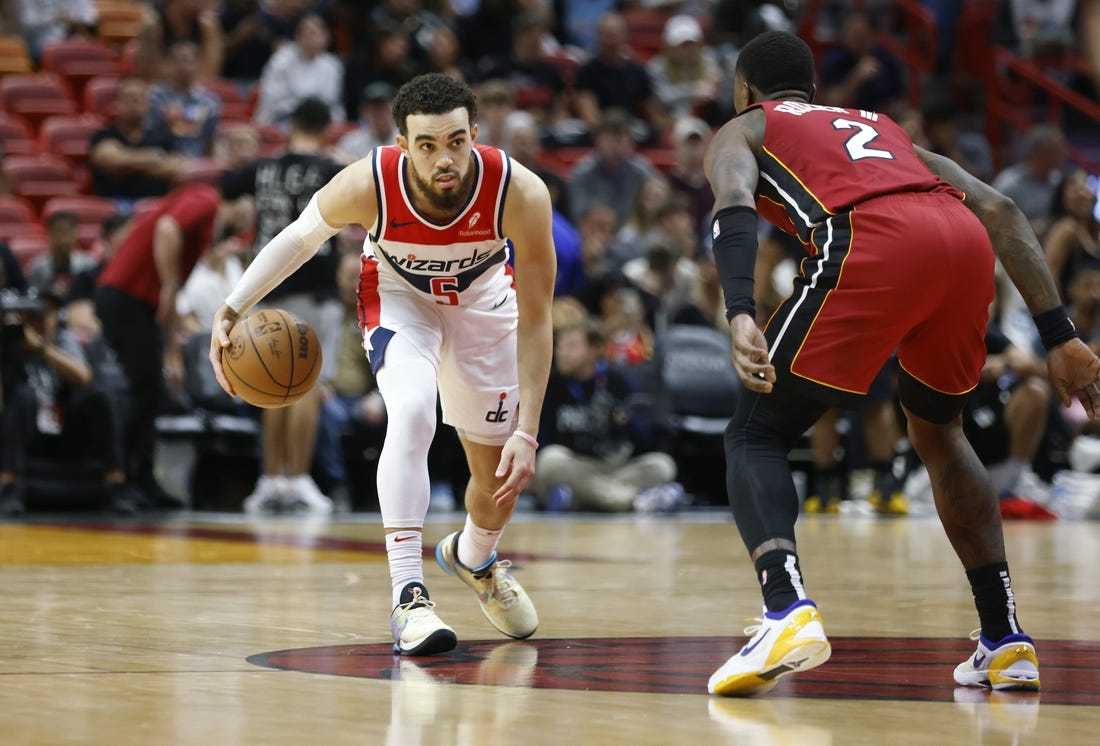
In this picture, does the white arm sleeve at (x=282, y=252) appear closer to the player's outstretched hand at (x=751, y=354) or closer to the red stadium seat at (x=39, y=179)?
the player's outstretched hand at (x=751, y=354)

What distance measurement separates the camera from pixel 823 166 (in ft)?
13.1

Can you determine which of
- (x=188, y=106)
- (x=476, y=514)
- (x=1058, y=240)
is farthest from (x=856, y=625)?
(x=188, y=106)

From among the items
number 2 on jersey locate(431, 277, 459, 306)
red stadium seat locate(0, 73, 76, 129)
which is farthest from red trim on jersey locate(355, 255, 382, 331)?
red stadium seat locate(0, 73, 76, 129)

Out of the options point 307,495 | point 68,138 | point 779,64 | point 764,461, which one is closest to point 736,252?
point 764,461

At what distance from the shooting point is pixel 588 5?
1775cm

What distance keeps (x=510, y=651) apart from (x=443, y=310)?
1.08 meters

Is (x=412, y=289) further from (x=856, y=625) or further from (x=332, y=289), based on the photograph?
(x=332, y=289)

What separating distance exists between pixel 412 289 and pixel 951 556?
153 inches

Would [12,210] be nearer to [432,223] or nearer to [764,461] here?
[432,223]

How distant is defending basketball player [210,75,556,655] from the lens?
4555mm

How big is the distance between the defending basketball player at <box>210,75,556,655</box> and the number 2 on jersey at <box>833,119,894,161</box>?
0.94 meters

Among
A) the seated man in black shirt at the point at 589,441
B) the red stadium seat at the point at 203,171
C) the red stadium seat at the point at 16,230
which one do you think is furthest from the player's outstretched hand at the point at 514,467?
the red stadium seat at the point at 16,230

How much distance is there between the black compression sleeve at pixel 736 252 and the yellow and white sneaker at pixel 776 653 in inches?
27.2

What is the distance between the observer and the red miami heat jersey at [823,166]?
3.97 metres
